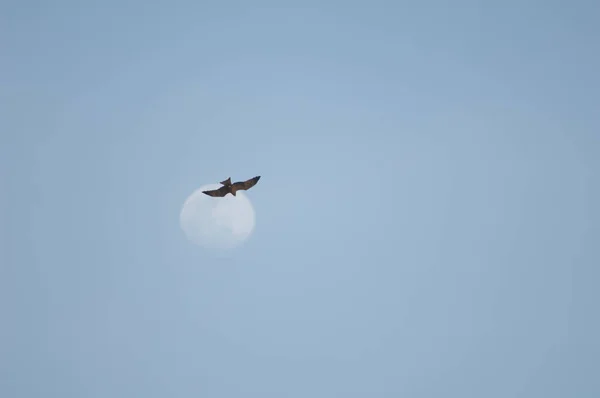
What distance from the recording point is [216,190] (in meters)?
83.6

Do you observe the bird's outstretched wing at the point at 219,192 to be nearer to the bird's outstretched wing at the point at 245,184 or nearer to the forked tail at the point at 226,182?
the bird's outstretched wing at the point at 245,184

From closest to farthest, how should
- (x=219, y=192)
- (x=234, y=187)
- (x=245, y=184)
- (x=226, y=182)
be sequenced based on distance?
(x=226, y=182) < (x=245, y=184) < (x=234, y=187) < (x=219, y=192)

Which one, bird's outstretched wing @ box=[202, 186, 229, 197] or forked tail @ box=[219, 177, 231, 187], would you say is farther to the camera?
bird's outstretched wing @ box=[202, 186, 229, 197]

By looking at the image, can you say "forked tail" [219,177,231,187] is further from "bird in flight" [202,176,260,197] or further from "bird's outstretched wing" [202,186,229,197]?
"bird's outstretched wing" [202,186,229,197]

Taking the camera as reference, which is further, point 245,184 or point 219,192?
point 219,192

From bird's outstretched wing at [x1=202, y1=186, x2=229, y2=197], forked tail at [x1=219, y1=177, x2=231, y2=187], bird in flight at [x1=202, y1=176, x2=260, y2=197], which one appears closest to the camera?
forked tail at [x1=219, y1=177, x2=231, y2=187]

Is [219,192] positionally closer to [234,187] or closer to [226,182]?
[234,187]

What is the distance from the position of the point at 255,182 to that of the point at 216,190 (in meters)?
4.69

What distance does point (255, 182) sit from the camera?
82938 mm

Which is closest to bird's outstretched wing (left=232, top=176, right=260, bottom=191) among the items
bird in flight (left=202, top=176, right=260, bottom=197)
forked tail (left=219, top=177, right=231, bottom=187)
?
bird in flight (left=202, top=176, right=260, bottom=197)

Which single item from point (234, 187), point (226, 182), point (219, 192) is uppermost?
point (234, 187)

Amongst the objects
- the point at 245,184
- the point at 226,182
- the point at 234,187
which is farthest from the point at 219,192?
the point at 245,184

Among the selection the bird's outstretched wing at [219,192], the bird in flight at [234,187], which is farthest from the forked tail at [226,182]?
the bird's outstretched wing at [219,192]

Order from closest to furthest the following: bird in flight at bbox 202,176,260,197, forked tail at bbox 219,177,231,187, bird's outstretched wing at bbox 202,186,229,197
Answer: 1. forked tail at bbox 219,177,231,187
2. bird in flight at bbox 202,176,260,197
3. bird's outstretched wing at bbox 202,186,229,197
